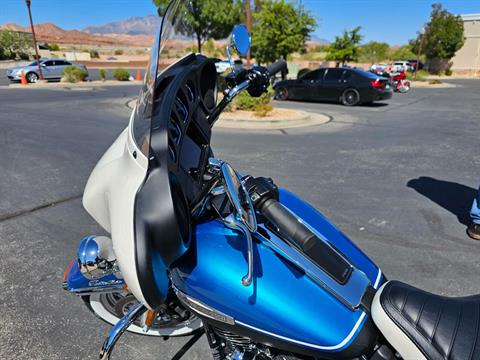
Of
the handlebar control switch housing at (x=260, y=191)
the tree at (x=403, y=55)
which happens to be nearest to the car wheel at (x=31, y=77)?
the handlebar control switch housing at (x=260, y=191)

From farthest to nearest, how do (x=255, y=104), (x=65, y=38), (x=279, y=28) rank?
(x=65, y=38) < (x=279, y=28) < (x=255, y=104)

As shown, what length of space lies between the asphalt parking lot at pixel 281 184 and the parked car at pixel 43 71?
1432 centimetres

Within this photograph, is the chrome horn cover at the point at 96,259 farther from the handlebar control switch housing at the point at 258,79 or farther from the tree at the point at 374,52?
the tree at the point at 374,52

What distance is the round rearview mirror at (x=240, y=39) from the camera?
6.72 feet

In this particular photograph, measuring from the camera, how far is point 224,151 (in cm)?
671

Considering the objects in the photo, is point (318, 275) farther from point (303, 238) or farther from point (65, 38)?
point (65, 38)

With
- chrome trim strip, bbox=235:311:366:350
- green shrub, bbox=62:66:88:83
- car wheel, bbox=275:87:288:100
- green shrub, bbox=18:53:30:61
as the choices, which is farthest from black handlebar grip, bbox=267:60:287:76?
green shrub, bbox=18:53:30:61

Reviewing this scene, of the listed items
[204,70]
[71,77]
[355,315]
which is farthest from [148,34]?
[71,77]

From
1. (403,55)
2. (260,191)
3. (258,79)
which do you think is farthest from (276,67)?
(403,55)

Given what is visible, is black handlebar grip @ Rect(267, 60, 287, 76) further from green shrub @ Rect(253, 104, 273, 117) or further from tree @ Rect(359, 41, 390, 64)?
tree @ Rect(359, 41, 390, 64)

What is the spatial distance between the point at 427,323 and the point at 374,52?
6179 cm

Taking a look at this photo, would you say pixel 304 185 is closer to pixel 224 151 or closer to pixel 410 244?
pixel 410 244

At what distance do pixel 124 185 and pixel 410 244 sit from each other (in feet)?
10.1

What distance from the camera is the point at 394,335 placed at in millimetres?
1264
